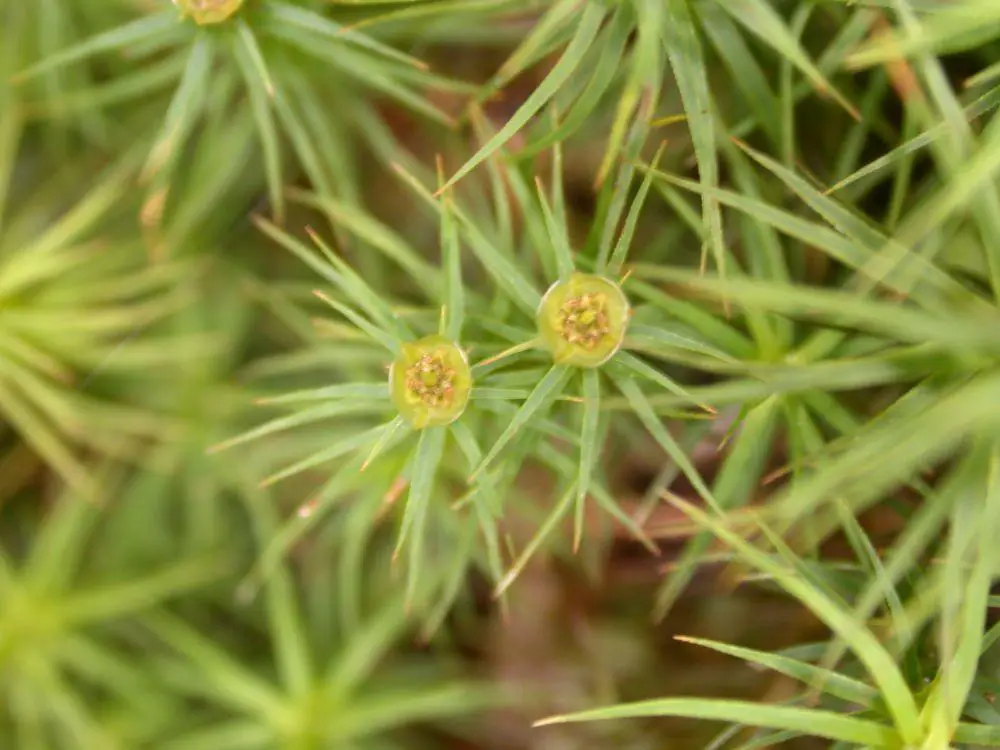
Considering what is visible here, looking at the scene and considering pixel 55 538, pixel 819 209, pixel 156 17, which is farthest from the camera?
pixel 55 538

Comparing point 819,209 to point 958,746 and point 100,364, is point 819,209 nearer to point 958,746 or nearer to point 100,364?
point 958,746

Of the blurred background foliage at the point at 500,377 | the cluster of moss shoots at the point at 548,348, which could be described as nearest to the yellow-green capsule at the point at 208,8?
the blurred background foliage at the point at 500,377

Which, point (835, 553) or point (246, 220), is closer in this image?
point (835, 553)

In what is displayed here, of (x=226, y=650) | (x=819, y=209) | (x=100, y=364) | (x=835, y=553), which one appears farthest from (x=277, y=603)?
(x=819, y=209)

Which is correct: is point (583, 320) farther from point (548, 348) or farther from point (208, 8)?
point (208, 8)

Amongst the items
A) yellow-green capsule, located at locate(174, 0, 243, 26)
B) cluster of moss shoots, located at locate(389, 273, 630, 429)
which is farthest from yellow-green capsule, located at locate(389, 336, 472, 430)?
yellow-green capsule, located at locate(174, 0, 243, 26)

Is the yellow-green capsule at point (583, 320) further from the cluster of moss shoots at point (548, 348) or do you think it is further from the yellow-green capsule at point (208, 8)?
the yellow-green capsule at point (208, 8)

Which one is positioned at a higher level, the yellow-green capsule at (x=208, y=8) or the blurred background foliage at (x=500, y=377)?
the yellow-green capsule at (x=208, y=8)
